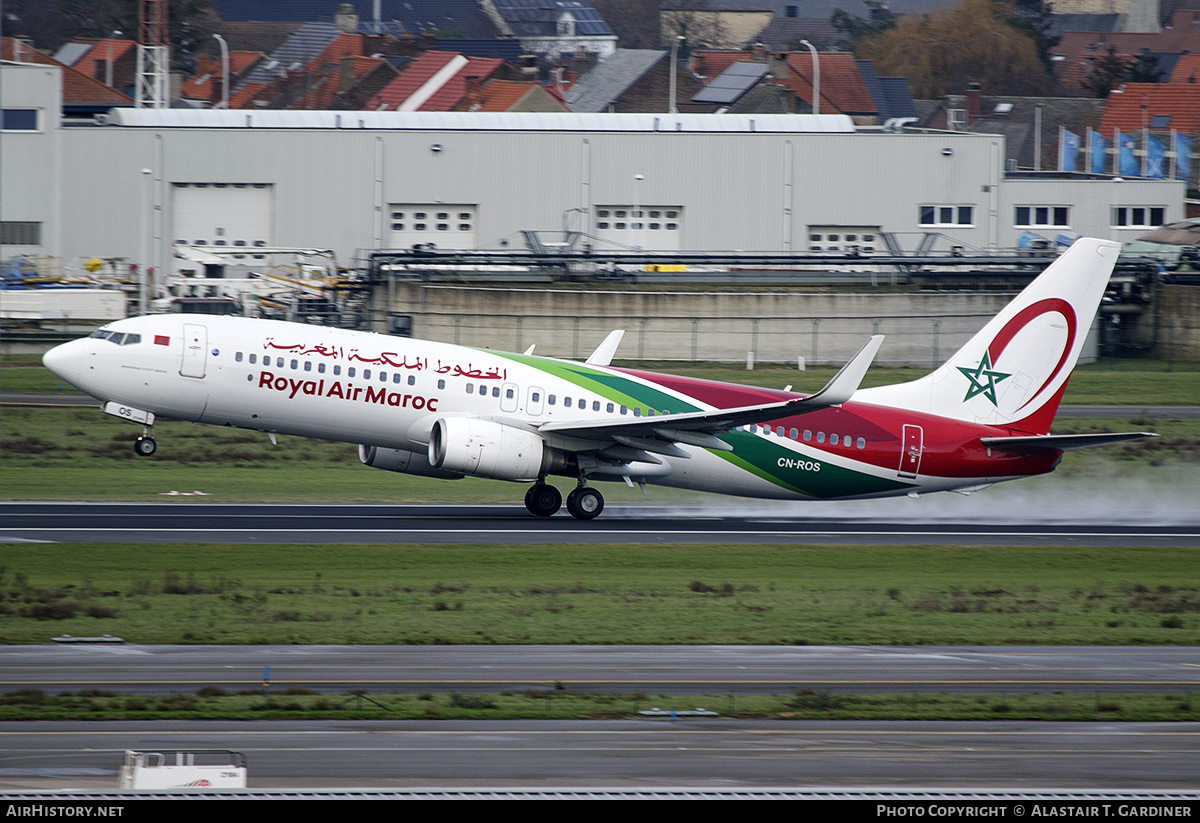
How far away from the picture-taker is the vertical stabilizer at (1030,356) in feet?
121

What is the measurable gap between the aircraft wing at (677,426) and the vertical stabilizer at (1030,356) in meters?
4.67

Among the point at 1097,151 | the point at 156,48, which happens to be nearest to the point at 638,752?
A: the point at 156,48

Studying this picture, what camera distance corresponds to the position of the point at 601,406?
35188 millimetres

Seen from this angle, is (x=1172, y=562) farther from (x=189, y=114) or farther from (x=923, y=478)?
(x=189, y=114)

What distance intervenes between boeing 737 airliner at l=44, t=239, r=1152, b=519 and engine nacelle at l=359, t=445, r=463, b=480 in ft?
0.21

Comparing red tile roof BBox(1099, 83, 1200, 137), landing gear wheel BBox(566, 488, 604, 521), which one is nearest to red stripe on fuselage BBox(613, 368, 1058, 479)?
landing gear wheel BBox(566, 488, 604, 521)

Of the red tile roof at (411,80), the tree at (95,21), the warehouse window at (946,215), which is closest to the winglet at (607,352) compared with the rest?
the warehouse window at (946,215)

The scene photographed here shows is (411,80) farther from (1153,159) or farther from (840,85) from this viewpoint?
(1153,159)

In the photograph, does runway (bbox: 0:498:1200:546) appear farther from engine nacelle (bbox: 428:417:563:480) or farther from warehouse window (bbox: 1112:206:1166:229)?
warehouse window (bbox: 1112:206:1166:229)

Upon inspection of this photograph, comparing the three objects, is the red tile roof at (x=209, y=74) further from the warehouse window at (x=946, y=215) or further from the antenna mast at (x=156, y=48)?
the warehouse window at (x=946, y=215)

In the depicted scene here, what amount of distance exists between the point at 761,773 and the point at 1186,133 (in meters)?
139

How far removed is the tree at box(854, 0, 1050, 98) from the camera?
610 ft

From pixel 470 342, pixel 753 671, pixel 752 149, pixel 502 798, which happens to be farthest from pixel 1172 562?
pixel 752 149

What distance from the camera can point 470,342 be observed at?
218 ft
